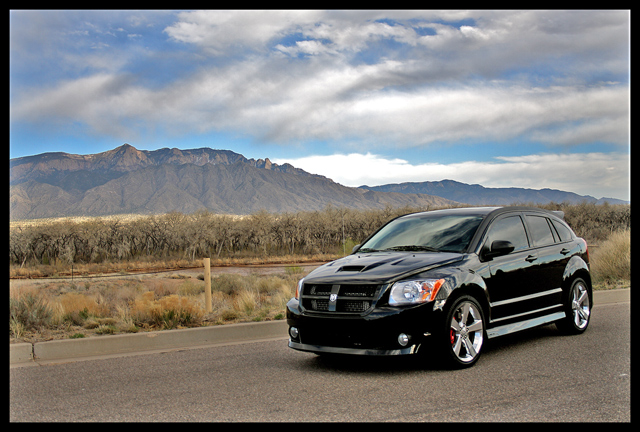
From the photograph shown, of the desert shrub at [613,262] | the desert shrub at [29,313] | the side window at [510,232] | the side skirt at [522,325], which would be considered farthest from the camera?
the desert shrub at [613,262]

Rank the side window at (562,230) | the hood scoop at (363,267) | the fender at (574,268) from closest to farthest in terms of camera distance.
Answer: the hood scoop at (363,267)
the fender at (574,268)
the side window at (562,230)

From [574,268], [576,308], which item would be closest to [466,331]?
[576,308]

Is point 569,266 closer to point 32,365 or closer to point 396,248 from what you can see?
point 396,248

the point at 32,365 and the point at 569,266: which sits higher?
the point at 569,266

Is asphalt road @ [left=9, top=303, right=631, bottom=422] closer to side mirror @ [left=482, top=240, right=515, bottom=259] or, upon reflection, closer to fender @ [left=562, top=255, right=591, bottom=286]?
fender @ [left=562, top=255, right=591, bottom=286]

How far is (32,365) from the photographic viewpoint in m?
7.04

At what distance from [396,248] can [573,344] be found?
2.61 metres

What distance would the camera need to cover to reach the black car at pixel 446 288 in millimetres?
6070

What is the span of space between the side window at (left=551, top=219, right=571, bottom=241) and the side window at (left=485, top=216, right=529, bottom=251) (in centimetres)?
96

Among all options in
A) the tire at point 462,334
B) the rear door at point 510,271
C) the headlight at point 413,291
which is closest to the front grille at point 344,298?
the headlight at point 413,291

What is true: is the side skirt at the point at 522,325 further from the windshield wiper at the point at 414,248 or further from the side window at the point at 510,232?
the windshield wiper at the point at 414,248

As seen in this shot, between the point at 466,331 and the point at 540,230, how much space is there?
2527 millimetres
